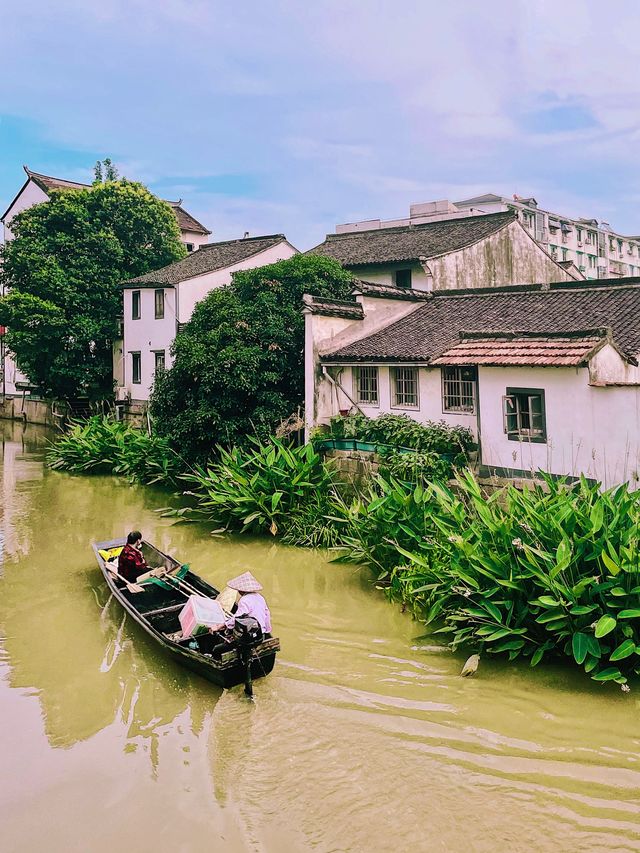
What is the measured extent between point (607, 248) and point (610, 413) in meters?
53.2

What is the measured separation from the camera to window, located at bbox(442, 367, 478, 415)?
15562mm

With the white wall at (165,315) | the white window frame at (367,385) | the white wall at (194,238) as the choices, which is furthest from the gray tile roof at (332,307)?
the white wall at (194,238)

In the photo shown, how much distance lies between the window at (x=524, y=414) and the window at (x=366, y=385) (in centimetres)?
462

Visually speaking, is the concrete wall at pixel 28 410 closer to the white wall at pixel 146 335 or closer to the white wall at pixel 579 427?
the white wall at pixel 146 335

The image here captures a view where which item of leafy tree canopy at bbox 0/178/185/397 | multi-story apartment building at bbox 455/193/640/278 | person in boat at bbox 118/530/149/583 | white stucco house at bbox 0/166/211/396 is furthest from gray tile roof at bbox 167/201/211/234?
person in boat at bbox 118/530/149/583

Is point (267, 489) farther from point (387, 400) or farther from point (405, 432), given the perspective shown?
point (387, 400)

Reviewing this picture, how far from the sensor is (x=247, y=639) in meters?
8.07

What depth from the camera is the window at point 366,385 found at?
1809 cm

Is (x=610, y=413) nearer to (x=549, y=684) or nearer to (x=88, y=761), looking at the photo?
(x=549, y=684)

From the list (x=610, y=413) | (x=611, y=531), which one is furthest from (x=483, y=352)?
(x=611, y=531)

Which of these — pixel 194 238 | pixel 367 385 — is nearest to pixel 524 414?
pixel 367 385

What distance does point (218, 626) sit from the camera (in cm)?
870

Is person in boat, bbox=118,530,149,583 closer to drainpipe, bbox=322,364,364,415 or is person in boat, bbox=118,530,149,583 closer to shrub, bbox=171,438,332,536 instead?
shrub, bbox=171,438,332,536

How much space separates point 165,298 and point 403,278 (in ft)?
33.2
